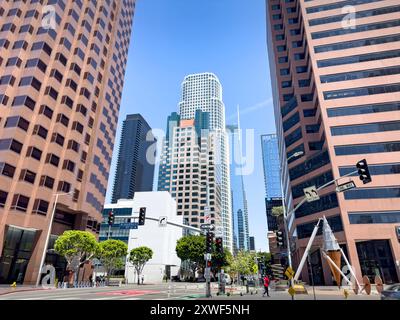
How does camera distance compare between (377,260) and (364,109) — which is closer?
(377,260)

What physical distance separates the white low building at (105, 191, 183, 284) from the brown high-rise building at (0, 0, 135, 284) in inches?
1143

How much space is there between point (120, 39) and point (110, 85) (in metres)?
15.6

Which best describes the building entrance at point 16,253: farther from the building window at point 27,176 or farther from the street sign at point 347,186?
the street sign at point 347,186

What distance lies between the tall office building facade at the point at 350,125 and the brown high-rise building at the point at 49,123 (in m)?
44.2

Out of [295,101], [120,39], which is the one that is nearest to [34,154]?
[120,39]

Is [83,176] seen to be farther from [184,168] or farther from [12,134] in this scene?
[184,168]

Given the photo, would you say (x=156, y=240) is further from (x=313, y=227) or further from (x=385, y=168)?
(x=385, y=168)

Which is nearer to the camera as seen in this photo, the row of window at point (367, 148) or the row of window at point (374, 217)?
the row of window at point (374, 217)

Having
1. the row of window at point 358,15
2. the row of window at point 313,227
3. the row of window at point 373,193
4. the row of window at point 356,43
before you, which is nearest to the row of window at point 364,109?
the row of window at point 356,43

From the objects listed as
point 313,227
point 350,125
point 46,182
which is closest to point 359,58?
point 350,125

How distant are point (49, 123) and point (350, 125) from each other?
176ft

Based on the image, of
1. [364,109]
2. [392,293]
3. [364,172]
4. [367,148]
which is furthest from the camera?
[364,109]

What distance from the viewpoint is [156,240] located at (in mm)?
80562

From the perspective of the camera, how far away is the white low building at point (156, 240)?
76688 mm
